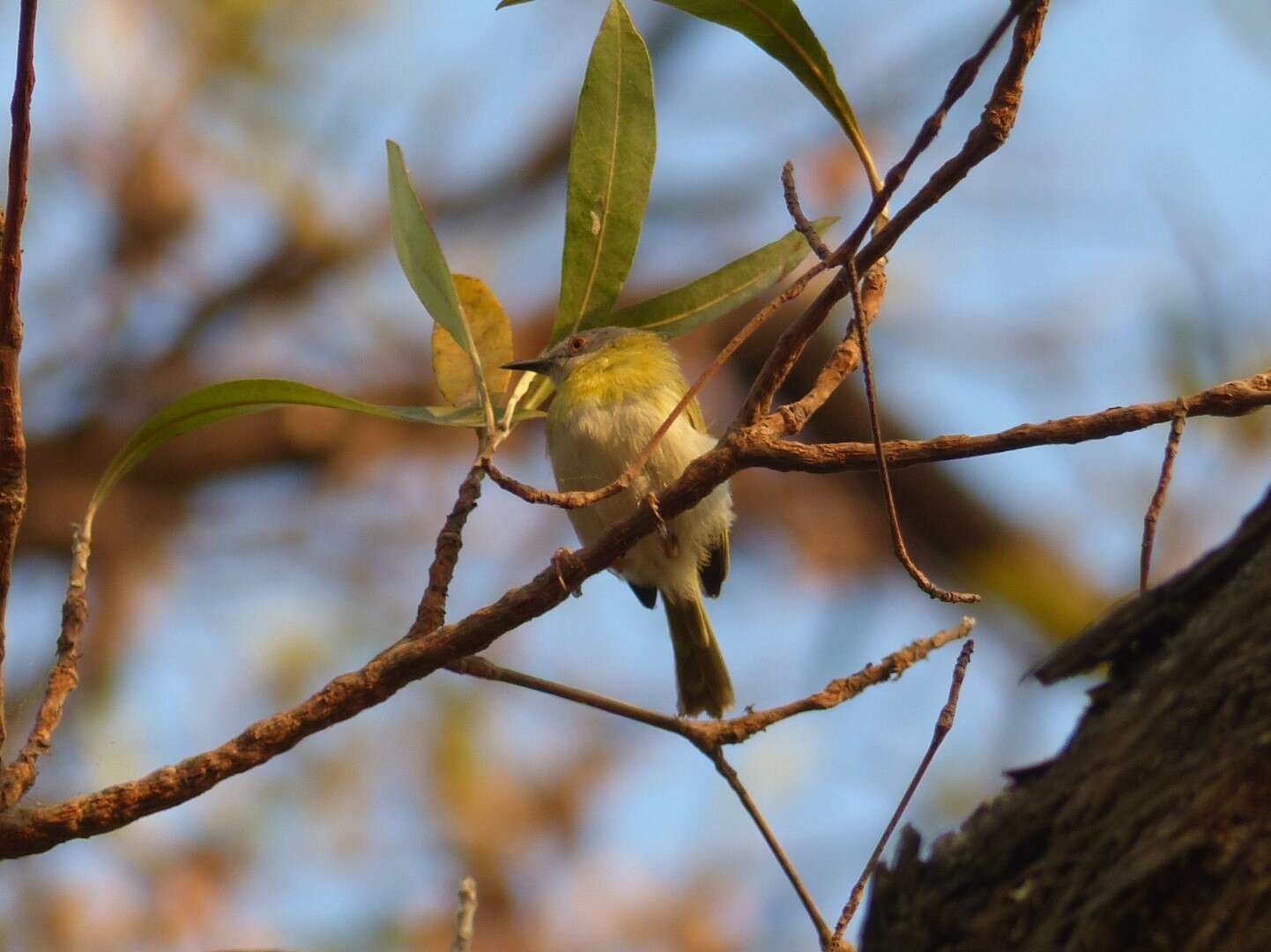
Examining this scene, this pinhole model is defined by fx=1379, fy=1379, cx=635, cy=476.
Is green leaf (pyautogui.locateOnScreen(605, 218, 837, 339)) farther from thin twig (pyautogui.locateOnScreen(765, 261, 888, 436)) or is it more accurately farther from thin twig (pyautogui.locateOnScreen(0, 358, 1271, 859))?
thin twig (pyautogui.locateOnScreen(0, 358, 1271, 859))

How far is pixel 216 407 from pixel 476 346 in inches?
22.4

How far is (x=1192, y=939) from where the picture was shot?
1.30 meters

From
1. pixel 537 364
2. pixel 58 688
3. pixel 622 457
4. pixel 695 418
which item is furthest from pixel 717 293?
pixel 695 418

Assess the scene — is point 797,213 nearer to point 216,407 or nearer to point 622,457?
point 216,407

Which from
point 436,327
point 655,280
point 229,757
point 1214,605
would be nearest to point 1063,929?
point 1214,605

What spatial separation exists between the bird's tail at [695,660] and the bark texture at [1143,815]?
350 cm

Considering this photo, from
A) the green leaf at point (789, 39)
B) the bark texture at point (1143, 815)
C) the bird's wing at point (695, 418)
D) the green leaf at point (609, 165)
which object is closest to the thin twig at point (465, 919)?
the bark texture at point (1143, 815)

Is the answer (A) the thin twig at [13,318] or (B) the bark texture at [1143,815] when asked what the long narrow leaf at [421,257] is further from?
(B) the bark texture at [1143,815]

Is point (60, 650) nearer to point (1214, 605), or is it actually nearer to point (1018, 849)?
point (1018, 849)

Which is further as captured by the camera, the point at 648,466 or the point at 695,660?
the point at 695,660

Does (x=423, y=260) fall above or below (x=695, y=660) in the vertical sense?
below

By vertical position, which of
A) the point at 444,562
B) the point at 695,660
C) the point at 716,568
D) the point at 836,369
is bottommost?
the point at 836,369

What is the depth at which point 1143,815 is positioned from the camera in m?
1.39

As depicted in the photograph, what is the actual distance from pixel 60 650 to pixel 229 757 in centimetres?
37
